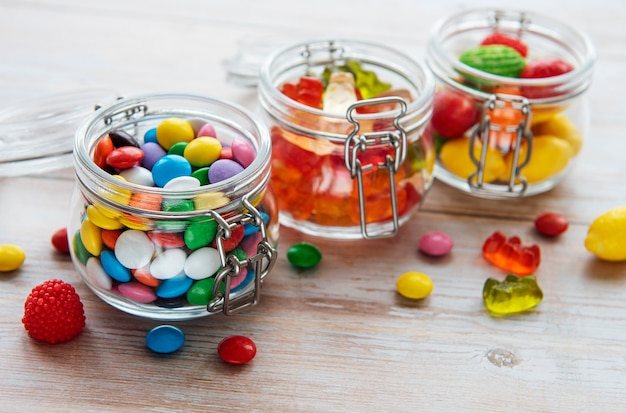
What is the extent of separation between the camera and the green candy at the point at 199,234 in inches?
30.5

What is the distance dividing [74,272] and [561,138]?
0.65 meters

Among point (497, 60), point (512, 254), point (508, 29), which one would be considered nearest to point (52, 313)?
point (512, 254)

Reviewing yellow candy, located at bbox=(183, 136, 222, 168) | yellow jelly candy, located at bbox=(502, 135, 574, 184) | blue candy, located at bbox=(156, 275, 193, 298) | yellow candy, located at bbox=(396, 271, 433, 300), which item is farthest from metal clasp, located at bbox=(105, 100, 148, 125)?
yellow jelly candy, located at bbox=(502, 135, 574, 184)

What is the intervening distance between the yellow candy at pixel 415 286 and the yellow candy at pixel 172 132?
291 millimetres

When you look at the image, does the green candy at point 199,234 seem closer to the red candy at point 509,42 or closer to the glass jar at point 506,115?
the glass jar at point 506,115

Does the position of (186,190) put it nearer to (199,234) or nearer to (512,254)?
(199,234)

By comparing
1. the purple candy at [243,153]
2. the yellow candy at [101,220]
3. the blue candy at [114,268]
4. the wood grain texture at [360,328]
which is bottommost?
the wood grain texture at [360,328]

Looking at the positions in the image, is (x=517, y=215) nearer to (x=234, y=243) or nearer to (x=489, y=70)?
(x=489, y=70)

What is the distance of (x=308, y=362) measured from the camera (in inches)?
32.5

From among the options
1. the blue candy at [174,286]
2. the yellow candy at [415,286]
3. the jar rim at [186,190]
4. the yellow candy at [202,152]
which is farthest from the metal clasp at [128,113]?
the yellow candy at [415,286]

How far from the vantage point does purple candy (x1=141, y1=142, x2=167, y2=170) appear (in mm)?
845

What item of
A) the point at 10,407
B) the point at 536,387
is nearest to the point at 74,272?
the point at 10,407

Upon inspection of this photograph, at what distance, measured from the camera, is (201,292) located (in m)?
0.81

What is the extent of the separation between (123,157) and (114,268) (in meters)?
0.11
